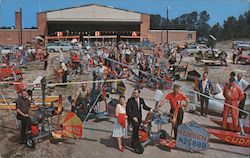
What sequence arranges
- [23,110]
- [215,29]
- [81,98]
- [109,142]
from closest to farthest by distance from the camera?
1. [23,110]
2. [109,142]
3. [81,98]
4. [215,29]

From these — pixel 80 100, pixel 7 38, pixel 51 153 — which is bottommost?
pixel 51 153

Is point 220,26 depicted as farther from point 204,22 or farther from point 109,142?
point 109,142

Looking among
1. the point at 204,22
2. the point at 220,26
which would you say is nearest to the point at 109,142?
the point at 220,26

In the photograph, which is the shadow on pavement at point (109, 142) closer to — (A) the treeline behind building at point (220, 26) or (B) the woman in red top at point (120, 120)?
(B) the woman in red top at point (120, 120)

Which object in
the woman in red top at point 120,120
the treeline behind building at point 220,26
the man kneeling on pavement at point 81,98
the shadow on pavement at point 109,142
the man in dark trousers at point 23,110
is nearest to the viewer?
the woman in red top at point 120,120

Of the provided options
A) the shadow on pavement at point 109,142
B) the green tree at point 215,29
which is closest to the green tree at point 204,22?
the green tree at point 215,29

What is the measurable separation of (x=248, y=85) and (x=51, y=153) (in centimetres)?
511

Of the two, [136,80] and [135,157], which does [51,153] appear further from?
[136,80]

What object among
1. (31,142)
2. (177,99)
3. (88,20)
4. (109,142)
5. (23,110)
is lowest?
(109,142)

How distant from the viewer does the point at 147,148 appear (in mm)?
6492

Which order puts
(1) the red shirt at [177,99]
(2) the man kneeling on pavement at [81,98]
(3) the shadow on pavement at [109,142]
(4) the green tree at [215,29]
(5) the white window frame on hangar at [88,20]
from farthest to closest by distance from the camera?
(5) the white window frame on hangar at [88,20] → (4) the green tree at [215,29] → (2) the man kneeling on pavement at [81,98] → (3) the shadow on pavement at [109,142] → (1) the red shirt at [177,99]

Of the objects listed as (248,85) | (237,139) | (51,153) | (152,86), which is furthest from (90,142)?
(152,86)

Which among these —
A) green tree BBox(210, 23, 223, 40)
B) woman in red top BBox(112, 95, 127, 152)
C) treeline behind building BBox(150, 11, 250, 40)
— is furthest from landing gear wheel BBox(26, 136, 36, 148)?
green tree BBox(210, 23, 223, 40)

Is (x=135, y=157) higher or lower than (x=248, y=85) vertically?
lower
